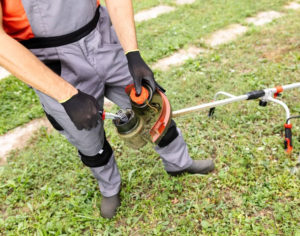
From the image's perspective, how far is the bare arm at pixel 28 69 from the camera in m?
1.39

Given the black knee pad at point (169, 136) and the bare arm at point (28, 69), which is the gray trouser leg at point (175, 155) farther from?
the bare arm at point (28, 69)

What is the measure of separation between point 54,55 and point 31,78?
0.31m

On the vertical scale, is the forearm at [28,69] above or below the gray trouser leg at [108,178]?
above

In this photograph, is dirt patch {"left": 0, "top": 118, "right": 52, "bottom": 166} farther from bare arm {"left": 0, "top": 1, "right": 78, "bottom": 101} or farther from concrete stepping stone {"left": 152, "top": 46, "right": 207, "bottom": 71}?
bare arm {"left": 0, "top": 1, "right": 78, "bottom": 101}

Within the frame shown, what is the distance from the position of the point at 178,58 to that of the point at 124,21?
279cm

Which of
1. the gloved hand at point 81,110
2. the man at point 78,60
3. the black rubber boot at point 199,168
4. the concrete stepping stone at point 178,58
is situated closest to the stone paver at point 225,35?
the concrete stepping stone at point 178,58

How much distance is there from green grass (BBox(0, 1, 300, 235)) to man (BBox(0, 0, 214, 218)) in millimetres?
458

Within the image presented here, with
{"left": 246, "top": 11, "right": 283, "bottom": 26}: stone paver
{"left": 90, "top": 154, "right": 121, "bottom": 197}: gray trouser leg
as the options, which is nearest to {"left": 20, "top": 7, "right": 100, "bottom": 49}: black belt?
{"left": 90, "top": 154, "right": 121, "bottom": 197}: gray trouser leg

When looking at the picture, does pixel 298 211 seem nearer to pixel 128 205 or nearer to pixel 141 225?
pixel 141 225

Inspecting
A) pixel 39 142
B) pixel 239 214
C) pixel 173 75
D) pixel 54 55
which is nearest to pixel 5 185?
pixel 39 142

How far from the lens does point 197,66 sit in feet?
13.5

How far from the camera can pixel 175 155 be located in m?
2.29

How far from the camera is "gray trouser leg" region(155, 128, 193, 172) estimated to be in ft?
7.32

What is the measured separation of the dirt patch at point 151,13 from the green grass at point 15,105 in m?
3.29
